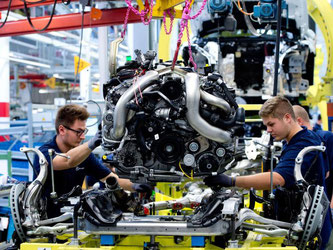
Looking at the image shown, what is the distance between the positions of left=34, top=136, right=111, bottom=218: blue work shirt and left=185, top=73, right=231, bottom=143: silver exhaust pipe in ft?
4.01

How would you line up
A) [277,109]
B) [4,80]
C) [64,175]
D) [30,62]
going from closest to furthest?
[277,109], [64,175], [4,80], [30,62]

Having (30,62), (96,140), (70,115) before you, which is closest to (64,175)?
(70,115)

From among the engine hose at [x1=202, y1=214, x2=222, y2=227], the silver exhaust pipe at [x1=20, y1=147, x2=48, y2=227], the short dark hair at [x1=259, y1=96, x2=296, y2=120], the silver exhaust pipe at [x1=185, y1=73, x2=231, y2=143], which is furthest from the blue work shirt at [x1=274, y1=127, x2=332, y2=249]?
the silver exhaust pipe at [x1=20, y1=147, x2=48, y2=227]

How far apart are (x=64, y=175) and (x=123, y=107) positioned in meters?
1.01

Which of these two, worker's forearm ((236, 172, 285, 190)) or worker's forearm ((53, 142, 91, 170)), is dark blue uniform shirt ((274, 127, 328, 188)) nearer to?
worker's forearm ((236, 172, 285, 190))

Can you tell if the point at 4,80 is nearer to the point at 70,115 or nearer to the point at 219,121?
the point at 70,115

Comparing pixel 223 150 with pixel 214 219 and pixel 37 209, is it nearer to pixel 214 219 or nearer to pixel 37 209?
pixel 214 219

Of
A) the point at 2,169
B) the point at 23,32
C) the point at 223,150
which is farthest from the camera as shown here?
the point at 23,32

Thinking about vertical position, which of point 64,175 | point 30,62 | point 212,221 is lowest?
point 212,221

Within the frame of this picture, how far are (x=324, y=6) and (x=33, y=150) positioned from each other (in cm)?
547

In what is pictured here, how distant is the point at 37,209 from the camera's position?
3426mm

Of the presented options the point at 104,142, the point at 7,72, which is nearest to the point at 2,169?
the point at 104,142

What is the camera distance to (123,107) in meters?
3.18

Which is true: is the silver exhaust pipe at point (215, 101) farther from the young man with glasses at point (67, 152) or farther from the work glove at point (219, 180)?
the young man with glasses at point (67, 152)
